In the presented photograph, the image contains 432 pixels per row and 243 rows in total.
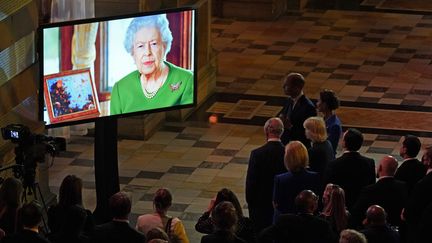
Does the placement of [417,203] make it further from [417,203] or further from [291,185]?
[291,185]

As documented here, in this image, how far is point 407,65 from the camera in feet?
49.6

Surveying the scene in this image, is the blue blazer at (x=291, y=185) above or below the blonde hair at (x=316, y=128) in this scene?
below

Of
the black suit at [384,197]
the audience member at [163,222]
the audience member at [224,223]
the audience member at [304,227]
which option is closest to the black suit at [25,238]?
the audience member at [163,222]

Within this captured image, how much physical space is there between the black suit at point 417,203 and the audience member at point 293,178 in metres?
0.69

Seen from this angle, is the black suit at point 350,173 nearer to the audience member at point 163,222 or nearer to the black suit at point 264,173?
the black suit at point 264,173

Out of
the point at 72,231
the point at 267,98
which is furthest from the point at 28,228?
the point at 267,98

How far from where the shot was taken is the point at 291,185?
816cm

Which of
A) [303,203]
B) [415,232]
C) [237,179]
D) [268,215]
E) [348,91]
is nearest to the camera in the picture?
[303,203]

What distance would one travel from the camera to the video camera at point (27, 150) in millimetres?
8141

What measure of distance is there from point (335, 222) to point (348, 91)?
6664 millimetres

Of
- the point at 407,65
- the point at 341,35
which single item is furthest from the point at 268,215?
the point at 341,35

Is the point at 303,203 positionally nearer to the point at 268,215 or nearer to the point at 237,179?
the point at 268,215

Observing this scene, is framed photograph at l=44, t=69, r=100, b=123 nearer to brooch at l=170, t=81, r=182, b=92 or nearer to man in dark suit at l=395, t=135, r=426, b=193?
brooch at l=170, t=81, r=182, b=92

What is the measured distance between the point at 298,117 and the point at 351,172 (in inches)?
52.5
